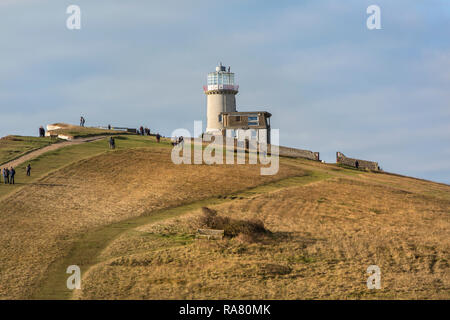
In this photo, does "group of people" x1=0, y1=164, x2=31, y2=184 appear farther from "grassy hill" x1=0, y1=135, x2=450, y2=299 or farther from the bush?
the bush

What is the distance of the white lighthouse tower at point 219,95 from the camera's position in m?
107

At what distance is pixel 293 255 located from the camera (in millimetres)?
43188

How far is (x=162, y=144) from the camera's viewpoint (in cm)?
8438

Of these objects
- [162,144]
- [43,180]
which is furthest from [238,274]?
[162,144]

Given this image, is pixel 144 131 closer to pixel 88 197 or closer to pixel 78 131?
pixel 78 131

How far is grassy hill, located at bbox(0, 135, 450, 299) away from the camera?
36.9 m

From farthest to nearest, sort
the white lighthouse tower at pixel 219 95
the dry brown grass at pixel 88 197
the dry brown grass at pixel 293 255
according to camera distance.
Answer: the white lighthouse tower at pixel 219 95, the dry brown grass at pixel 88 197, the dry brown grass at pixel 293 255

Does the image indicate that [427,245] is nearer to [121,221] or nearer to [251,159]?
[121,221]

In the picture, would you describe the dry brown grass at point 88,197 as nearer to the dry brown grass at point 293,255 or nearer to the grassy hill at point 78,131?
the dry brown grass at point 293,255

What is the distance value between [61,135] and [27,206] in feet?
125

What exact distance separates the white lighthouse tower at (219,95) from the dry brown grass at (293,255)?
154 ft

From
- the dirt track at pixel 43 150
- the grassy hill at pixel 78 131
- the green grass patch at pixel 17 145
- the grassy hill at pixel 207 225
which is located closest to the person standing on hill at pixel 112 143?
the grassy hill at pixel 207 225

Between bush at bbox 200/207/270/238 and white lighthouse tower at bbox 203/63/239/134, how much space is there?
187 feet

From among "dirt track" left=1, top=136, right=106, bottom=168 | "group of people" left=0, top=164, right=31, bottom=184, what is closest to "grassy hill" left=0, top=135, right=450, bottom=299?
"group of people" left=0, top=164, right=31, bottom=184
